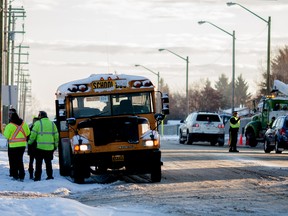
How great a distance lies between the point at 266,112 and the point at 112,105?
2524 centimetres

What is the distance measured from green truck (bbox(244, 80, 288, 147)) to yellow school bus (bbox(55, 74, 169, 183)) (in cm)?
2432

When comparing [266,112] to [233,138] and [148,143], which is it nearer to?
[233,138]

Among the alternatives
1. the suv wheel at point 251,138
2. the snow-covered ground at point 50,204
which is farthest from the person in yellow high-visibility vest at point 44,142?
the suv wheel at point 251,138

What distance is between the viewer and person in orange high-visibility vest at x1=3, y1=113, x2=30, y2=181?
22.0 m

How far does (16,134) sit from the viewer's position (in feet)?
72.5

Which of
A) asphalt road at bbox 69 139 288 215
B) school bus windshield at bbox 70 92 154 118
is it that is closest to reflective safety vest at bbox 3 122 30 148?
school bus windshield at bbox 70 92 154 118

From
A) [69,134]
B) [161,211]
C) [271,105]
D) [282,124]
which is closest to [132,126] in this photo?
[69,134]

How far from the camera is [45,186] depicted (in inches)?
776

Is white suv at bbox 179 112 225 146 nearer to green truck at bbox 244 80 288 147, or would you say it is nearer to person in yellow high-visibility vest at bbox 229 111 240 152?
green truck at bbox 244 80 288 147

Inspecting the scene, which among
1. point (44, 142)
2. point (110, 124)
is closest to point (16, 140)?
point (44, 142)

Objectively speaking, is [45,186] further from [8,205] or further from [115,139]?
[8,205]

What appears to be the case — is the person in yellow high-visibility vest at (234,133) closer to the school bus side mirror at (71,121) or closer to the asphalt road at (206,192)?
the asphalt road at (206,192)

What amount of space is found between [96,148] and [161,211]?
20.6 ft

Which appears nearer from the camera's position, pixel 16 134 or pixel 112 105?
pixel 112 105
